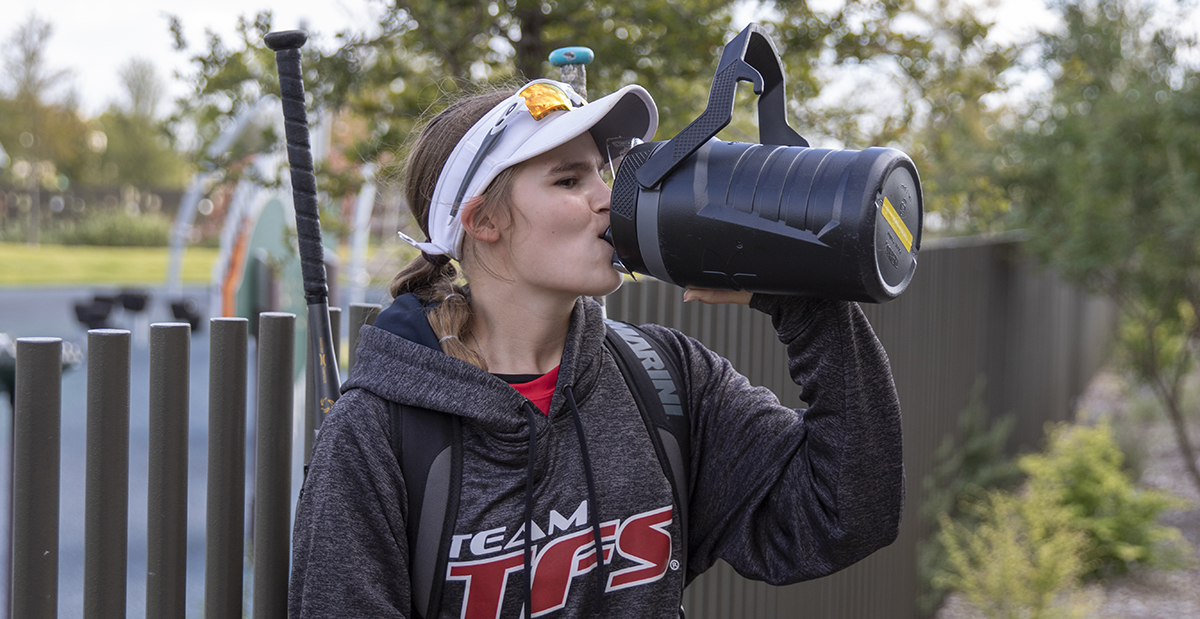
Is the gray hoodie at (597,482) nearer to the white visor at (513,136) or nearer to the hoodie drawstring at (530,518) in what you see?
the hoodie drawstring at (530,518)

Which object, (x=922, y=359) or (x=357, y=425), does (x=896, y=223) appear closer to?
(x=357, y=425)

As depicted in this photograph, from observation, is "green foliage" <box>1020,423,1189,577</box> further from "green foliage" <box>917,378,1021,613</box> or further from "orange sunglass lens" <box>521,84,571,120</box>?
"orange sunglass lens" <box>521,84,571,120</box>

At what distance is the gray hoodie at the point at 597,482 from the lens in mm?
1476

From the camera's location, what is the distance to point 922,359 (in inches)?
195

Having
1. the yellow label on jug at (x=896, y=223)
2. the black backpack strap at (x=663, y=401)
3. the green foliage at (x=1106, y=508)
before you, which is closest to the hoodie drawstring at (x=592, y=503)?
the black backpack strap at (x=663, y=401)

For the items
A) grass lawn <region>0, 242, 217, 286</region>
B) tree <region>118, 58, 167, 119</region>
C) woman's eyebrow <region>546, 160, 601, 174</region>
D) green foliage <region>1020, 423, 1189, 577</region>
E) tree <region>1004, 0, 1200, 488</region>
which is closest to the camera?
woman's eyebrow <region>546, 160, 601, 174</region>

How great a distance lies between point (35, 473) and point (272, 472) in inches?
18.0

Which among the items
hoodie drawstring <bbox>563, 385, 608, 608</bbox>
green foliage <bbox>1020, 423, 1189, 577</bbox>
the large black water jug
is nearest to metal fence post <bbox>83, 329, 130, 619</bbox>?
hoodie drawstring <bbox>563, 385, 608, 608</bbox>

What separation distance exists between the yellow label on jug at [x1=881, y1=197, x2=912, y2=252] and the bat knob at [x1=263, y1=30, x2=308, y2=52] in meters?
1.13

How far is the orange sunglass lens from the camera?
1679 millimetres

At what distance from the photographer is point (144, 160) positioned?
1622 inches

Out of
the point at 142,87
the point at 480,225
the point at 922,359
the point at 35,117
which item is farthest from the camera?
the point at 142,87

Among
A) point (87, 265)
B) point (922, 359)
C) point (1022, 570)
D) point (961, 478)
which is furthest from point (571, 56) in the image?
point (87, 265)

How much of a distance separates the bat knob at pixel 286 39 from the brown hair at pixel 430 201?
0.94 feet
